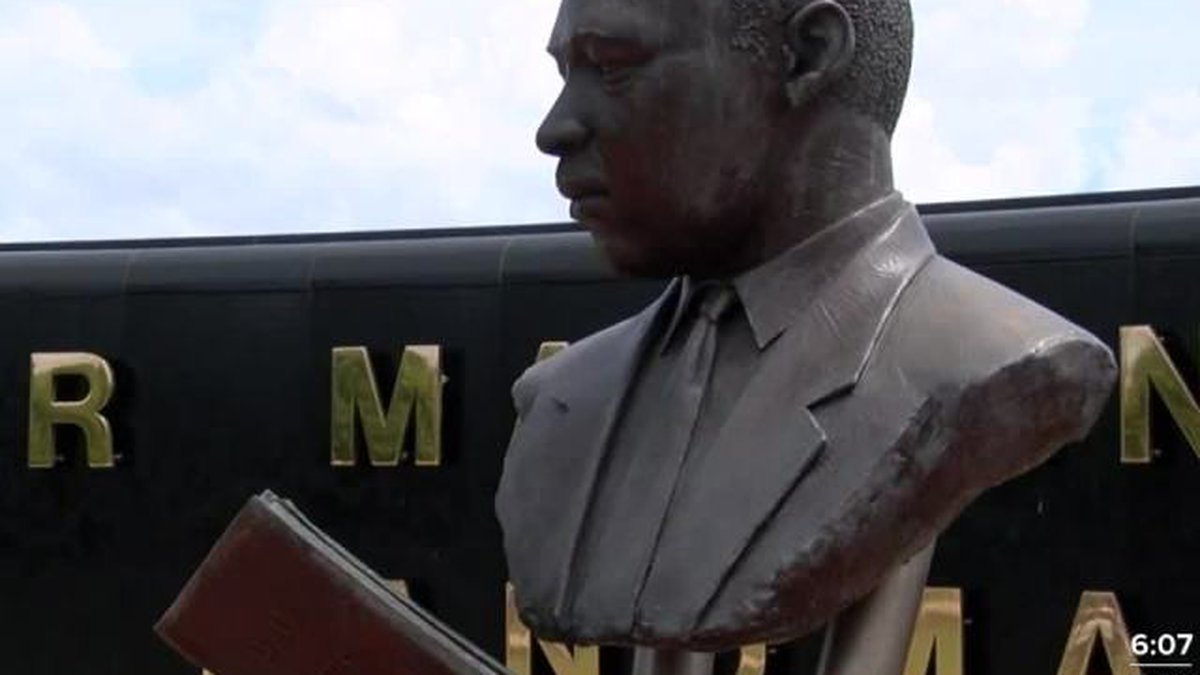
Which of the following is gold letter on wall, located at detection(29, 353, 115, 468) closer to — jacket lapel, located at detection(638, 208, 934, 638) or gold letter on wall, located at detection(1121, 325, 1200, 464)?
gold letter on wall, located at detection(1121, 325, 1200, 464)

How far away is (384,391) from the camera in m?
10.8

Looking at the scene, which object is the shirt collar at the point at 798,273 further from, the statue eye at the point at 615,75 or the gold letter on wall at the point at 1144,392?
the gold letter on wall at the point at 1144,392

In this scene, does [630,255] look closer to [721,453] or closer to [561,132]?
[561,132]

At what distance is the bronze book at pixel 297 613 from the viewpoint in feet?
13.1

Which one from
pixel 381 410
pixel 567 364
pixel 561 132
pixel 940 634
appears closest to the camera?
pixel 561 132

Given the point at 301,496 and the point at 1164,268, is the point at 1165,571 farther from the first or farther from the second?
the point at 301,496

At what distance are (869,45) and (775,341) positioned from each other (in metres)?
0.47

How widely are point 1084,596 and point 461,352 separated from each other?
2.79 m

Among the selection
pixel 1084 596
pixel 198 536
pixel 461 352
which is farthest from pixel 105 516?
pixel 1084 596

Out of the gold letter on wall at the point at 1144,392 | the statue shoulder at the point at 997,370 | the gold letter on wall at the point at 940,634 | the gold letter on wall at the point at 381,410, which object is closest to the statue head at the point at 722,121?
the statue shoulder at the point at 997,370

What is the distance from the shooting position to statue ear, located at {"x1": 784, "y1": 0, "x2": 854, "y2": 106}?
392cm

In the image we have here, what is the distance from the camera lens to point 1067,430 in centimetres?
391

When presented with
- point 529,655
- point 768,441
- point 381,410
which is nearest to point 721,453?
point 768,441

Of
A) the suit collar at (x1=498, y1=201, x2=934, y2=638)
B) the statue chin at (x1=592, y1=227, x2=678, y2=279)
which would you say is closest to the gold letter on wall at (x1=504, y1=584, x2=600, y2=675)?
the suit collar at (x1=498, y1=201, x2=934, y2=638)
